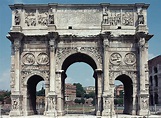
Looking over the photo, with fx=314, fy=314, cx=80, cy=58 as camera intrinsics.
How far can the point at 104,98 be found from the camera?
2341 centimetres

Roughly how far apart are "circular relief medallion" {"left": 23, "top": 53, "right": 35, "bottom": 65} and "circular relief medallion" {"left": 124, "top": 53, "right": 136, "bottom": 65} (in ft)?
24.0

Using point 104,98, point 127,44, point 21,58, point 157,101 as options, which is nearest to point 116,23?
point 127,44

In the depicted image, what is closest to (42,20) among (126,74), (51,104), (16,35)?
(16,35)

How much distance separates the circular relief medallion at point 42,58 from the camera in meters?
24.7

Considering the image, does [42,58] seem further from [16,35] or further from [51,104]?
[51,104]

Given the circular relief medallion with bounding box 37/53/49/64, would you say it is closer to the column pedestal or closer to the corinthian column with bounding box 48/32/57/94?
the corinthian column with bounding box 48/32/57/94

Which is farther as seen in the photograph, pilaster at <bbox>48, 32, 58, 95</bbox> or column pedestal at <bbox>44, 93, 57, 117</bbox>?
pilaster at <bbox>48, 32, 58, 95</bbox>

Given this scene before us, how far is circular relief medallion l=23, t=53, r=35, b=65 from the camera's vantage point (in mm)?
24719

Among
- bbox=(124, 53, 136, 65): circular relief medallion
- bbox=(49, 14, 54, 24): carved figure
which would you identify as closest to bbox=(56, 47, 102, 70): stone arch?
bbox=(124, 53, 136, 65): circular relief medallion

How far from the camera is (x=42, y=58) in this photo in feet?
81.1

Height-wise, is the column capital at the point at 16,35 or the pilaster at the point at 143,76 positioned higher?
the column capital at the point at 16,35

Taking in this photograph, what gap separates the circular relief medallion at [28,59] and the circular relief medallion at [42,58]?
48cm

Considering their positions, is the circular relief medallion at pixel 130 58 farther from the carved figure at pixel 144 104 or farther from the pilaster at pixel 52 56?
the pilaster at pixel 52 56

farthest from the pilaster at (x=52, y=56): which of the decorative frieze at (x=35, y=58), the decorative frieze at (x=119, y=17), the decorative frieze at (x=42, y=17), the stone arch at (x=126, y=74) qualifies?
the decorative frieze at (x=119, y=17)
